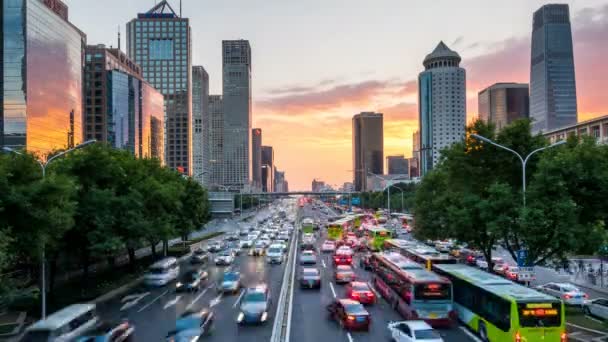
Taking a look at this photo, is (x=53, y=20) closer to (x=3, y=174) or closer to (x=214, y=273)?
(x=214, y=273)

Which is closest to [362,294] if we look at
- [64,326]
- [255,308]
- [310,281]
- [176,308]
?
[310,281]

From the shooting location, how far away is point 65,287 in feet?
120

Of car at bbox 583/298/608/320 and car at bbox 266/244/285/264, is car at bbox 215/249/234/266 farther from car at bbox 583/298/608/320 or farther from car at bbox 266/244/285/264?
car at bbox 583/298/608/320

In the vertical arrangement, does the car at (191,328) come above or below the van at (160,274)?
above

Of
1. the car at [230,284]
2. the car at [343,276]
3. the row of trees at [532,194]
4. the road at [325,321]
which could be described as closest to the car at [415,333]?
the road at [325,321]

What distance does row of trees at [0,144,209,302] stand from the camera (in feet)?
75.7

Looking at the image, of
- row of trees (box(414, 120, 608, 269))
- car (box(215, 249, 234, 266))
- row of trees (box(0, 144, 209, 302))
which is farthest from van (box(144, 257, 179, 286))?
row of trees (box(414, 120, 608, 269))

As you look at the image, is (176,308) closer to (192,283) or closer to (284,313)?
(192,283)

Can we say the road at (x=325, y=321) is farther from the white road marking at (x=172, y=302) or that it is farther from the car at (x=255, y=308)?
the white road marking at (x=172, y=302)

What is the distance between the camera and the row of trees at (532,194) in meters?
26.3

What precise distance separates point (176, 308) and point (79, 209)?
381 inches

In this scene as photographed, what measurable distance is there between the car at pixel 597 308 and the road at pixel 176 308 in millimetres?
18879

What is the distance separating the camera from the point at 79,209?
109 ft

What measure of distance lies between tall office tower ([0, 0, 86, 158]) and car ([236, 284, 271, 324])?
3073 inches
